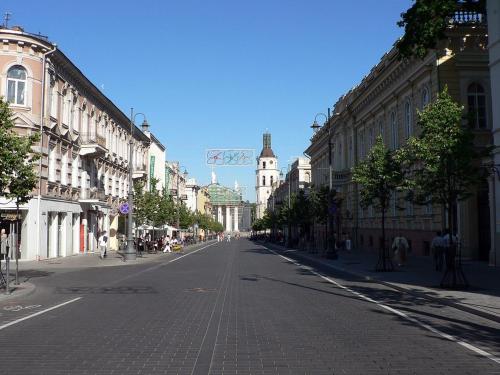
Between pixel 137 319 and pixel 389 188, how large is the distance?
17.7m

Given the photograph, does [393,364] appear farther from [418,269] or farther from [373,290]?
[418,269]

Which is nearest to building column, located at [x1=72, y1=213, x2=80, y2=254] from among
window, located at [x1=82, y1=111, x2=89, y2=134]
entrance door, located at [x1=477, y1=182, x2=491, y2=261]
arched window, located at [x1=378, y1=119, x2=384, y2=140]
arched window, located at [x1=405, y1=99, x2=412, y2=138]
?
window, located at [x1=82, y1=111, x2=89, y2=134]

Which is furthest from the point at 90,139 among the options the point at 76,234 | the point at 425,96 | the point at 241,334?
the point at 241,334

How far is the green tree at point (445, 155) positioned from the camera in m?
18.1

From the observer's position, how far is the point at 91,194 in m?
42.9

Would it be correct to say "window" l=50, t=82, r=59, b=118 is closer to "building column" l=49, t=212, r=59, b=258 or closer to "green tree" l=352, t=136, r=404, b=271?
"building column" l=49, t=212, r=59, b=258

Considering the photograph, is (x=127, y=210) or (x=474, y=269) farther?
(x=127, y=210)

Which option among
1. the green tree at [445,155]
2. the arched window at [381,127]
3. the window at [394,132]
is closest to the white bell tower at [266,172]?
the arched window at [381,127]

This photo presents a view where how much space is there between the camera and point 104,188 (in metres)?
48.5

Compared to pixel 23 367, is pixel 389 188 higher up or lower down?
higher up

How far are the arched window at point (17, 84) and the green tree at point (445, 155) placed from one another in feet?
75.6

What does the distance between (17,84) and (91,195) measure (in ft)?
40.6

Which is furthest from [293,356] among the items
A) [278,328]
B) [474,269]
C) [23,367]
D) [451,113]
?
[474,269]

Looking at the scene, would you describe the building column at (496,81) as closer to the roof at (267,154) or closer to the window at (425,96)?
the window at (425,96)
